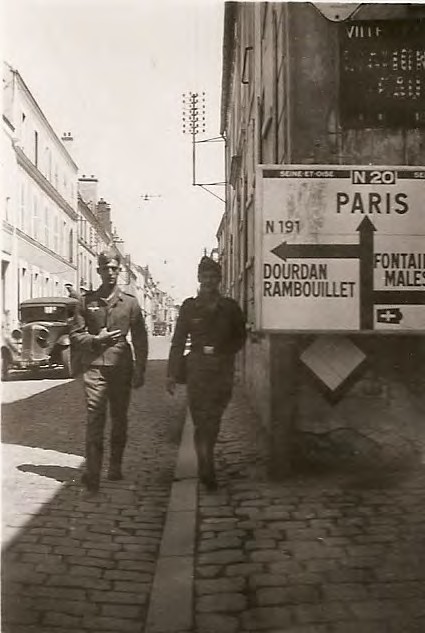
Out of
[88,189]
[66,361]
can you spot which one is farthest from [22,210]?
[66,361]

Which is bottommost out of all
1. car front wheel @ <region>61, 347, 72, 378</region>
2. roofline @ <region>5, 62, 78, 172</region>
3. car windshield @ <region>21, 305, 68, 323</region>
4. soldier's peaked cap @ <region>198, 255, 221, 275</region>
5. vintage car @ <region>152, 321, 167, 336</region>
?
car front wheel @ <region>61, 347, 72, 378</region>

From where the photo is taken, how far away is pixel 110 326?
308cm

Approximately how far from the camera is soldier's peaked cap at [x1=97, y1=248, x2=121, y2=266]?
301cm

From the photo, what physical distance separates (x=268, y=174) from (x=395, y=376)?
4.23 feet

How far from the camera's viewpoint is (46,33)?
2848 mm

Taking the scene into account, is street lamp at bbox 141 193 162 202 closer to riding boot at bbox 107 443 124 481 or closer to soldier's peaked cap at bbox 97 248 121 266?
soldier's peaked cap at bbox 97 248 121 266

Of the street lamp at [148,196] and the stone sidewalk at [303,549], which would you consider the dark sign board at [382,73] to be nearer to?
the street lamp at [148,196]

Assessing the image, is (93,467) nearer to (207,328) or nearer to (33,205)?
(207,328)

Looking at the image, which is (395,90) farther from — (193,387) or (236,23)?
(193,387)

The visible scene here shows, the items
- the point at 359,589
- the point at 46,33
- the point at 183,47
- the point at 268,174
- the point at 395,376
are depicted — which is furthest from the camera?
the point at 395,376

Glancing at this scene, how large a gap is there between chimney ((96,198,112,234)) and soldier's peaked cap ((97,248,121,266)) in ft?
0.46

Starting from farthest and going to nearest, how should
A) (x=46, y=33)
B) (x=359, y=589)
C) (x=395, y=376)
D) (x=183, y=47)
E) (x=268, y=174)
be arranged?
(x=395, y=376), (x=268, y=174), (x=183, y=47), (x=46, y=33), (x=359, y=589)

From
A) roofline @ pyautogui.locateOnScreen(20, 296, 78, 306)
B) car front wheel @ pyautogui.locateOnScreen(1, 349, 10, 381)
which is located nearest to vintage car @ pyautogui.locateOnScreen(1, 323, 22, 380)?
car front wheel @ pyautogui.locateOnScreen(1, 349, 10, 381)

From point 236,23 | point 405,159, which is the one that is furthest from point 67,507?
point 236,23
